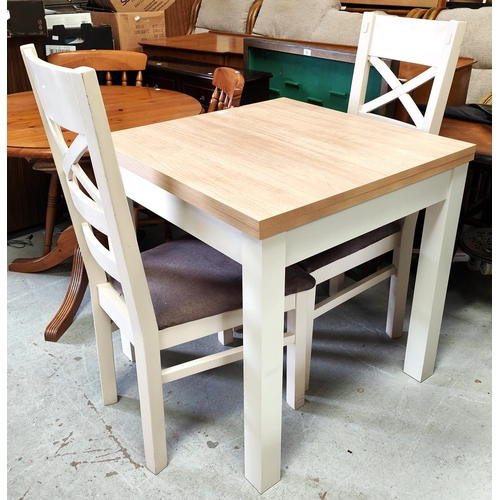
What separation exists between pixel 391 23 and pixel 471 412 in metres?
1.22

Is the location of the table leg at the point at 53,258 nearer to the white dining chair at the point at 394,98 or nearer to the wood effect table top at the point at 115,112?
the wood effect table top at the point at 115,112

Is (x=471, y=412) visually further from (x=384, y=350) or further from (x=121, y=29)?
(x=121, y=29)

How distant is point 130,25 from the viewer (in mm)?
3605

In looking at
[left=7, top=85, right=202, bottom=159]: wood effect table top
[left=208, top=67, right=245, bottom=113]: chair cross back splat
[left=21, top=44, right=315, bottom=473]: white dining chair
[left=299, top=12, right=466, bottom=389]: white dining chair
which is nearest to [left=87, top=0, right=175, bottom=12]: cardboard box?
[left=7, top=85, right=202, bottom=159]: wood effect table top

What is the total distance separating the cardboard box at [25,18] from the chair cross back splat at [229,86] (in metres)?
0.99

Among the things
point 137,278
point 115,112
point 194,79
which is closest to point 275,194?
point 137,278

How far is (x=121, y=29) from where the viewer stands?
3535 millimetres

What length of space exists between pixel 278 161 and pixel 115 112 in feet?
3.37

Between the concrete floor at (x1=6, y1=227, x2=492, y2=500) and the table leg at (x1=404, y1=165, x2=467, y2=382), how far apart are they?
8 centimetres

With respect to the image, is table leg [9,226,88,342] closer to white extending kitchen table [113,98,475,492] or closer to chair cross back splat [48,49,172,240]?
chair cross back splat [48,49,172,240]

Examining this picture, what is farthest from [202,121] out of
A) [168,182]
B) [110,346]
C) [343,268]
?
[110,346]

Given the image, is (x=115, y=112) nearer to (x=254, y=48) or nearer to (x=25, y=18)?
(x=25, y=18)

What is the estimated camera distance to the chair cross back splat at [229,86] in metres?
1.92

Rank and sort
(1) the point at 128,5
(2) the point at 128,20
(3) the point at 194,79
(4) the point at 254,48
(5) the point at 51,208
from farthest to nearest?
(1) the point at 128,5 < (2) the point at 128,20 < (3) the point at 194,79 < (4) the point at 254,48 < (5) the point at 51,208
